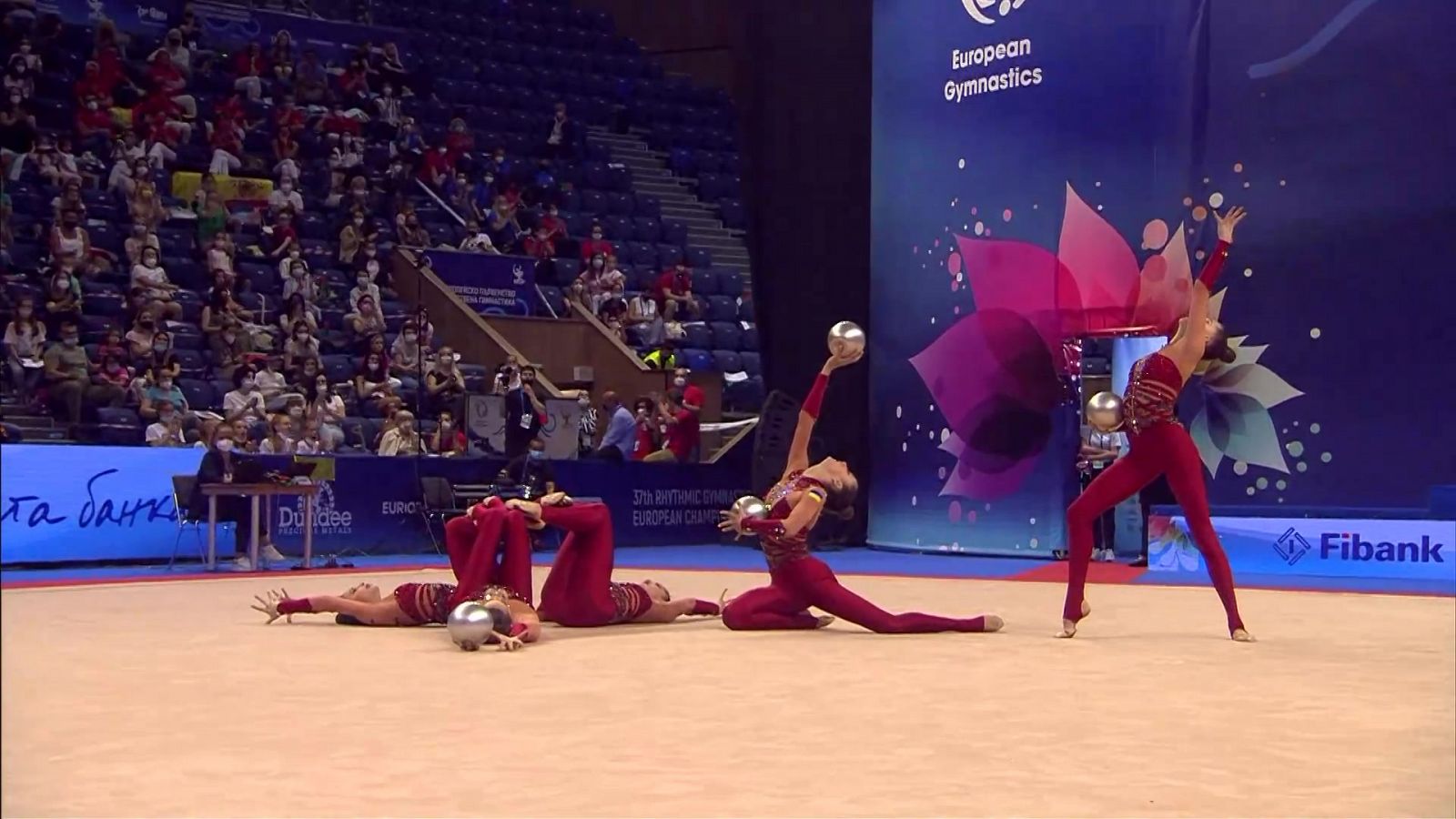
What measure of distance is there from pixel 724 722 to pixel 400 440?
1157cm

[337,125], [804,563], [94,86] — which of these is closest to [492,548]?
[804,563]

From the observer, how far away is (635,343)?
21.0 m

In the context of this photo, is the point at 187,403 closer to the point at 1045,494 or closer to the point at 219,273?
the point at 219,273

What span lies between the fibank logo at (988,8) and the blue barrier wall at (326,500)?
18.4ft

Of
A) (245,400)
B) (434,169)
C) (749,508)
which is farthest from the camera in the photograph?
(434,169)

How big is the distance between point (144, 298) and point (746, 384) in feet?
26.3

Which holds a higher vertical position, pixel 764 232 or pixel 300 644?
pixel 764 232

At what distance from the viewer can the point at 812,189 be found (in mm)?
17875

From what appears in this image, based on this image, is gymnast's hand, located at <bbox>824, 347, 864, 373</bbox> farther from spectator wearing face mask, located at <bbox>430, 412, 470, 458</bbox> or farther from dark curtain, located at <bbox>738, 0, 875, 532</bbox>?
spectator wearing face mask, located at <bbox>430, 412, 470, 458</bbox>

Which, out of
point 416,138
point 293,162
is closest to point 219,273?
point 293,162

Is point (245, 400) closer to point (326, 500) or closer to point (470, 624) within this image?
point (326, 500)

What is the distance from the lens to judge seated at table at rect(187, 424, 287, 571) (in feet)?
44.9

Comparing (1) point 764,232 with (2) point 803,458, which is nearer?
(2) point 803,458

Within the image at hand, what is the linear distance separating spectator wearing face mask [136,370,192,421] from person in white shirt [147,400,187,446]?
0.03 m
